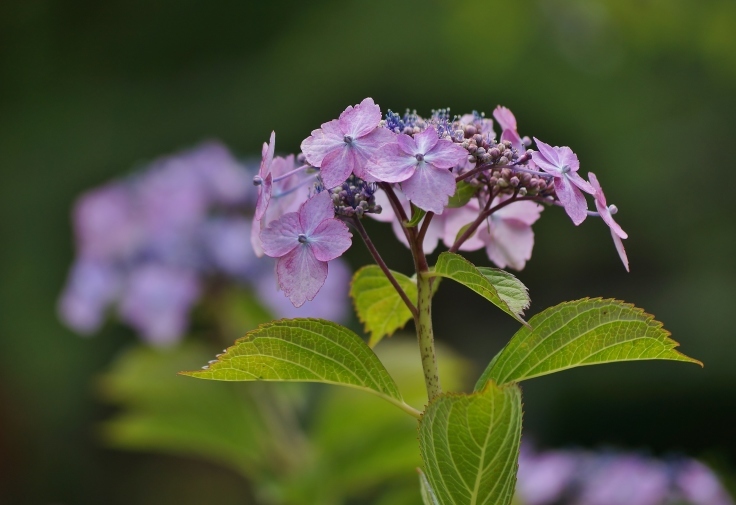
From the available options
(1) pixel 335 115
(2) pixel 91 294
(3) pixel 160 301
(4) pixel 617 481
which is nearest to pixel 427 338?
(4) pixel 617 481

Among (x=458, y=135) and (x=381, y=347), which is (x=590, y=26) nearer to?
(x=381, y=347)

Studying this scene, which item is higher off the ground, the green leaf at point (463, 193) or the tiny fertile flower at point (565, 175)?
the tiny fertile flower at point (565, 175)

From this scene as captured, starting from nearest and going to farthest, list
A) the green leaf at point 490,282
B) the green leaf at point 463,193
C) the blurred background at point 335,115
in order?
the green leaf at point 490,282
the green leaf at point 463,193
the blurred background at point 335,115

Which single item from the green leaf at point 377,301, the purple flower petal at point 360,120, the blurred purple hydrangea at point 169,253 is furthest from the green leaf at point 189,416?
the purple flower petal at point 360,120

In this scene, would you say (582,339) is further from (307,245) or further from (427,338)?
(307,245)

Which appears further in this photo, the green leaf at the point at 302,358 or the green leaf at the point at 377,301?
the green leaf at the point at 377,301

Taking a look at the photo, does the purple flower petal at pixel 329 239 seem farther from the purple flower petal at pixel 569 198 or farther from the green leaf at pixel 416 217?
the purple flower petal at pixel 569 198

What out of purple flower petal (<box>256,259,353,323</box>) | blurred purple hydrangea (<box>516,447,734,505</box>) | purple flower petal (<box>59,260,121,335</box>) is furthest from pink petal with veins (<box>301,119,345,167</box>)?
purple flower petal (<box>59,260,121,335</box>)

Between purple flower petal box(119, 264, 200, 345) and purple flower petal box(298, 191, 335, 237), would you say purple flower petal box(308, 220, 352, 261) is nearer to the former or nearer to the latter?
purple flower petal box(298, 191, 335, 237)
